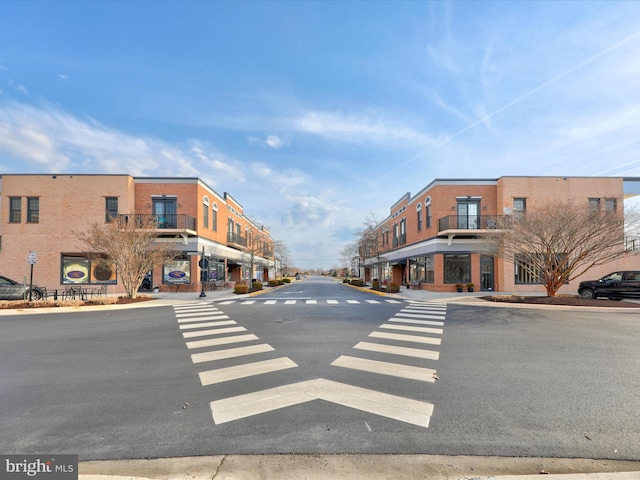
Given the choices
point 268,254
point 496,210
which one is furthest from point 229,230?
point 496,210

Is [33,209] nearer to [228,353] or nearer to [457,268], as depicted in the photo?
[228,353]

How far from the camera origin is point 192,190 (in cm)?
2672

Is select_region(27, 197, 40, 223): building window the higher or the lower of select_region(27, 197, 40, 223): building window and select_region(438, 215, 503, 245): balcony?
the higher

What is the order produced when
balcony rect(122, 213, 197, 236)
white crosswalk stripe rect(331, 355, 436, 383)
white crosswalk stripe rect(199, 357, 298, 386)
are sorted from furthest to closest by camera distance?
balcony rect(122, 213, 197, 236) → white crosswalk stripe rect(331, 355, 436, 383) → white crosswalk stripe rect(199, 357, 298, 386)

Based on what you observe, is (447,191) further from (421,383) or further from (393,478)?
(393,478)

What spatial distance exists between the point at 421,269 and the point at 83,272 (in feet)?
97.9

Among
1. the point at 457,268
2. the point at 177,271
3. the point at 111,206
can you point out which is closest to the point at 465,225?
the point at 457,268

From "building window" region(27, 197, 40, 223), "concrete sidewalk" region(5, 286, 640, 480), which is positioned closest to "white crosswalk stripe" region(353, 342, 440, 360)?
"concrete sidewalk" region(5, 286, 640, 480)

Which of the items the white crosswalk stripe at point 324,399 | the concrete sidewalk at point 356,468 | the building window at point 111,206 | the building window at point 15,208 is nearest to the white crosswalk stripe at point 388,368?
the white crosswalk stripe at point 324,399

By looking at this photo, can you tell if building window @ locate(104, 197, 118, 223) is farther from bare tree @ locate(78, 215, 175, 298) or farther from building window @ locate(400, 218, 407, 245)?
building window @ locate(400, 218, 407, 245)

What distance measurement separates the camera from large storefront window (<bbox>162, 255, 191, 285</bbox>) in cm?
2636

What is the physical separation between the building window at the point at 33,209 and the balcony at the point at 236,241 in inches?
637

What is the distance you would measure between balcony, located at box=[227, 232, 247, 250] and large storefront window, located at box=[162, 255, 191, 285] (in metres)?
8.86

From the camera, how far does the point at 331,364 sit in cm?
621
